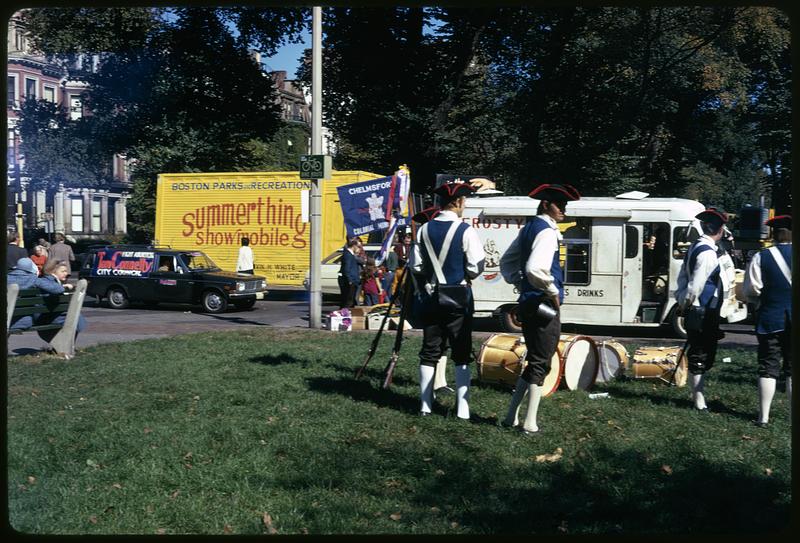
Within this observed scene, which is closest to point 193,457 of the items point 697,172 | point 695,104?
point 695,104

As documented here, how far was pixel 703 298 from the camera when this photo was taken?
26.6 feet

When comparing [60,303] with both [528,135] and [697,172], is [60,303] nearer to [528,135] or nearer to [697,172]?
[528,135]

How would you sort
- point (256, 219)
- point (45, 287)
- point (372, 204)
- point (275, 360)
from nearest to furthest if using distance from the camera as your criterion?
1. point (275, 360)
2. point (45, 287)
3. point (372, 204)
4. point (256, 219)

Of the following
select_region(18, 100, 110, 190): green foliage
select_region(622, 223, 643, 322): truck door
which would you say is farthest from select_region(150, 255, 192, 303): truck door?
select_region(18, 100, 110, 190): green foliage

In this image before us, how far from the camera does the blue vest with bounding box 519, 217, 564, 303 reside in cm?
688

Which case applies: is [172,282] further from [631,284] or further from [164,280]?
[631,284]

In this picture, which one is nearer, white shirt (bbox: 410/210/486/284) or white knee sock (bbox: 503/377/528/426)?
white knee sock (bbox: 503/377/528/426)

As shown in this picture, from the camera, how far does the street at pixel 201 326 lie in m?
13.9

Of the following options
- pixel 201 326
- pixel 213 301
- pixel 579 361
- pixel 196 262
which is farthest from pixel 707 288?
pixel 196 262

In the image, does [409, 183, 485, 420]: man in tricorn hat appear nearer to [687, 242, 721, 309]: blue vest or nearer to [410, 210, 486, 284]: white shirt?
[410, 210, 486, 284]: white shirt

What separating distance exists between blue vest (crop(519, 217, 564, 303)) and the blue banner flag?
21.0 ft

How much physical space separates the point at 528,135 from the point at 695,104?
828cm

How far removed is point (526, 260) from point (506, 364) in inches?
81.6

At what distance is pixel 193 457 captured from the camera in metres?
6.14
